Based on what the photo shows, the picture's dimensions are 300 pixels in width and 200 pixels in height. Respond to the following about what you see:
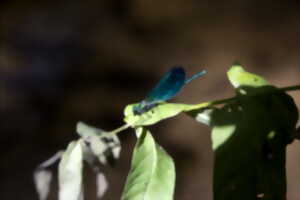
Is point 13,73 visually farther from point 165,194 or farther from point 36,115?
point 165,194

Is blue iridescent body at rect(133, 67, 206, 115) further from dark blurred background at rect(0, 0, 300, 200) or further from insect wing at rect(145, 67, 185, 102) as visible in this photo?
dark blurred background at rect(0, 0, 300, 200)

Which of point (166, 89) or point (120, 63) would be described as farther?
point (120, 63)

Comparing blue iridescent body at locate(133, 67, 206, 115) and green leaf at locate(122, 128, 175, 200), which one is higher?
blue iridescent body at locate(133, 67, 206, 115)

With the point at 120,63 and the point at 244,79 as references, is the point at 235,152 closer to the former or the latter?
the point at 244,79

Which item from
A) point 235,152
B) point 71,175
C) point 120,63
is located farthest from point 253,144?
point 120,63

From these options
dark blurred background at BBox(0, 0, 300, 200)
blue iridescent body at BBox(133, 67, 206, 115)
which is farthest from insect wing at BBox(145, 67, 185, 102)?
dark blurred background at BBox(0, 0, 300, 200)

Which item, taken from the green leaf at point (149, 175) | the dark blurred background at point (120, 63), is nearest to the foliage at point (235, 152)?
the green leaf at point (149, 175)
